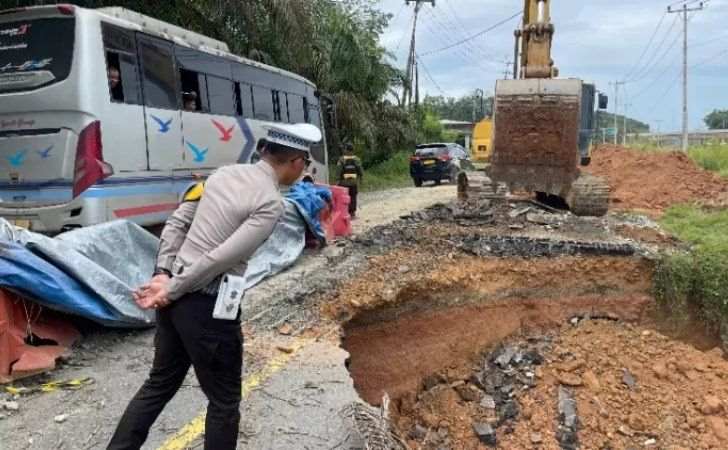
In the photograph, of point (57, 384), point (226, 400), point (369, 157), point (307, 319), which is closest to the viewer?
point (226, 400)

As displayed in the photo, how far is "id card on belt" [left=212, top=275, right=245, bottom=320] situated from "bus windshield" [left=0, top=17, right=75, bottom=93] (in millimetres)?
5540

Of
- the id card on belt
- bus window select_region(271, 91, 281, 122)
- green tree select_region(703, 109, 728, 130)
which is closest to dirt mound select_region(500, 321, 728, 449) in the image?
the id card on belt

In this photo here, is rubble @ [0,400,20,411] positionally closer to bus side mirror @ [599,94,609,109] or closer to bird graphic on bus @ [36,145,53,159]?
bird graphic on bus @ [36,145,53,159]

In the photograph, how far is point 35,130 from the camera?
727 cm

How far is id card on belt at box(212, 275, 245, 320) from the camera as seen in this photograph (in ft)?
9.10

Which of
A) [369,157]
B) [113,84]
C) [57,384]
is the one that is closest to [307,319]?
[57,384]

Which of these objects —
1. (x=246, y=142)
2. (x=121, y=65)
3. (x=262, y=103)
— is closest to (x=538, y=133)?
(x=262, y=103)

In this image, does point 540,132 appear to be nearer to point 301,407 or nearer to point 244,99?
point 244,99

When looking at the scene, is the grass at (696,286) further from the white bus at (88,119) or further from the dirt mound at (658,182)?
the white bus at (88,119)

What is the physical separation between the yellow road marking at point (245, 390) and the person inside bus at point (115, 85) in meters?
4.09

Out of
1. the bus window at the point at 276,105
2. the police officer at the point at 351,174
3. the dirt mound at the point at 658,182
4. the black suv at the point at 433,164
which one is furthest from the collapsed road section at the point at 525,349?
the black suv at the point at 433,164

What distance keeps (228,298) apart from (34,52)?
6108 millimetres

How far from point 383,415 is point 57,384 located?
2.24 metres

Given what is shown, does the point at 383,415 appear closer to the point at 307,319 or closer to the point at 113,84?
the point at 307,319
